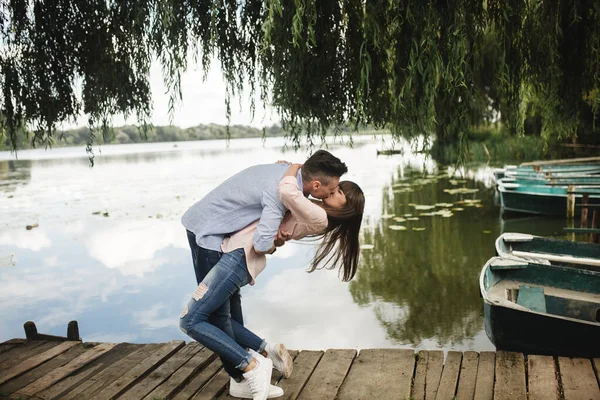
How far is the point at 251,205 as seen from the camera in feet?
7.77

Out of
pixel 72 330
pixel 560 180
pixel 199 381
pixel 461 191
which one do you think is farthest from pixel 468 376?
pixel 461 191

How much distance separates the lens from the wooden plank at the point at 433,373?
274cm

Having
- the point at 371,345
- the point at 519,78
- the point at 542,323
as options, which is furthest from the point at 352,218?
the point at 371,345

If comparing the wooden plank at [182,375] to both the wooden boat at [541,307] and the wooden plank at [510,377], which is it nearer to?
the wooden plank at [510,377]

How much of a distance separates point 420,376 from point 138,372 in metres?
1.57

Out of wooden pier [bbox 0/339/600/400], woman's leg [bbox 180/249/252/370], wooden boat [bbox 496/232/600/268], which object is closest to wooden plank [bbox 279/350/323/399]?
wooden pier [bbox 0/339/600/400]

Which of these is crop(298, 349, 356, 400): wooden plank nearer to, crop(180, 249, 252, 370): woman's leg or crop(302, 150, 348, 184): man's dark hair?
crop(180, 249, 252, 370): woman's leg

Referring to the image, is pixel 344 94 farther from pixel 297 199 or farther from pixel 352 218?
pixel 297 199

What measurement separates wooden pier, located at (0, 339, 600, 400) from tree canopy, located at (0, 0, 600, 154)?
132 cm

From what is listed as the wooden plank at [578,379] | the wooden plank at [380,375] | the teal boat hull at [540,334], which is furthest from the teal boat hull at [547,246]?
the wooden plank at [380,375]

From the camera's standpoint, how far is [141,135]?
349 centimetres

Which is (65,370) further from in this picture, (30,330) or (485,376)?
(485,376)

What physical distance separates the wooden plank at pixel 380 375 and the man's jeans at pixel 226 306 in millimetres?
525

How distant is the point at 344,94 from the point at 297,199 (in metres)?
1.30
